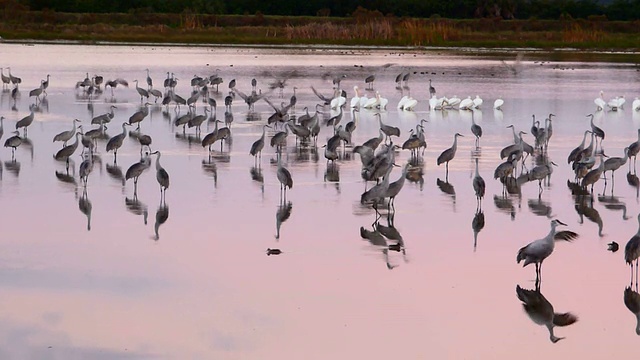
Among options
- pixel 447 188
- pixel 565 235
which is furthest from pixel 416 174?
pixel 565 235

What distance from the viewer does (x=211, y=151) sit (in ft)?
61.7

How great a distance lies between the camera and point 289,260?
36.6 feet

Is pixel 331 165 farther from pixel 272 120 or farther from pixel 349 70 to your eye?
pixel 349 70

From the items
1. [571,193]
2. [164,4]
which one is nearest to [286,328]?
[571,193]

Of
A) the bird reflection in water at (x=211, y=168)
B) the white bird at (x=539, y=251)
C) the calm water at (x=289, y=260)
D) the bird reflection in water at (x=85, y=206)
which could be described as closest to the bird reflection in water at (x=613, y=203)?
the calm water at (x=289, y=260)

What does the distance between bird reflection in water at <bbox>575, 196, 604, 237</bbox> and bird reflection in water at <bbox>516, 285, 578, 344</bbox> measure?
289cm

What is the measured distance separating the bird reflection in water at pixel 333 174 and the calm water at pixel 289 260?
9cm

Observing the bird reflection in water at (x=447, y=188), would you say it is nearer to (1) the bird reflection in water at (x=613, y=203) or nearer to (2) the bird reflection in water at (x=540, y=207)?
(2) the bird reflection in water at (x=540, y=207)

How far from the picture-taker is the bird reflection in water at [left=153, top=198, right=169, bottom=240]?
491 inches

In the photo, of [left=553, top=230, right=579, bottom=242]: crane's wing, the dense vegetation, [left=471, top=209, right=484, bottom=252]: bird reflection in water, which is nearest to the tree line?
the dense vegetation

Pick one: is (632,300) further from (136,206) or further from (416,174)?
(416,174)

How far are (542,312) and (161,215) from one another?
16.1 feet

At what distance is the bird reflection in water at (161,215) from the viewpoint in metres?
12.5

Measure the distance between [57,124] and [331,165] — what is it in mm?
6748
